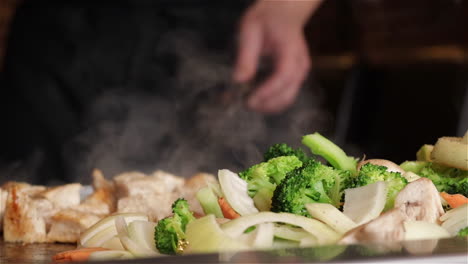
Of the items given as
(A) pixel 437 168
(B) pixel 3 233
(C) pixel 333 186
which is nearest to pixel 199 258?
(C) pixel 333 186

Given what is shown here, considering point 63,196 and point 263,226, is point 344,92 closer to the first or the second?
point 63,196

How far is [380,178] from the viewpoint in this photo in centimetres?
145

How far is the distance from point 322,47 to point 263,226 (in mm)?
3614

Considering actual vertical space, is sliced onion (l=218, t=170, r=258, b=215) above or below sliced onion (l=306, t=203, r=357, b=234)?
above

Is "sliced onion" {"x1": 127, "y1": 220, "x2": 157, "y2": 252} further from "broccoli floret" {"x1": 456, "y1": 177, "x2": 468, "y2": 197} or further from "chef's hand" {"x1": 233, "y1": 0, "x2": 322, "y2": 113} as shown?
"chef's hand" {"x1": 233, "y1": 0, "x2": 322, "y2": 113}

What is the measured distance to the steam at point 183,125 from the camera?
3.93 m

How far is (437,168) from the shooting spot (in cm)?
186

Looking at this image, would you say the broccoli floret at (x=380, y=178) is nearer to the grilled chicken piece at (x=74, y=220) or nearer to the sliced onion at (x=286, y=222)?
the sliced onion at (x=286, y=222)

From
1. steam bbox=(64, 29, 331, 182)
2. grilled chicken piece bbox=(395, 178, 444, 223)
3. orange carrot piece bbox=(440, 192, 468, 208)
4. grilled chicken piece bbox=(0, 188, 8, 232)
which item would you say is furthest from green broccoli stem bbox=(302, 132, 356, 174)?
steam bbox=(64, 29, 331, 182)

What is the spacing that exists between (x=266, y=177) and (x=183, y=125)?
9.04ft

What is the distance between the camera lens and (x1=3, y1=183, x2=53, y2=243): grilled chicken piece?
77.4 inches

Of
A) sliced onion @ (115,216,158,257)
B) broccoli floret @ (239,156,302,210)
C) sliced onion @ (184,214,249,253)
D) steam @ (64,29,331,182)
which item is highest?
steam @ (64,29,331,182)

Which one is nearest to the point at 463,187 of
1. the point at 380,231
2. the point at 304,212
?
the point at 304,212

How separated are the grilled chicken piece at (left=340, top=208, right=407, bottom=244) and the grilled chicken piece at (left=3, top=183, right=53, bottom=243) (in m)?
1.22
